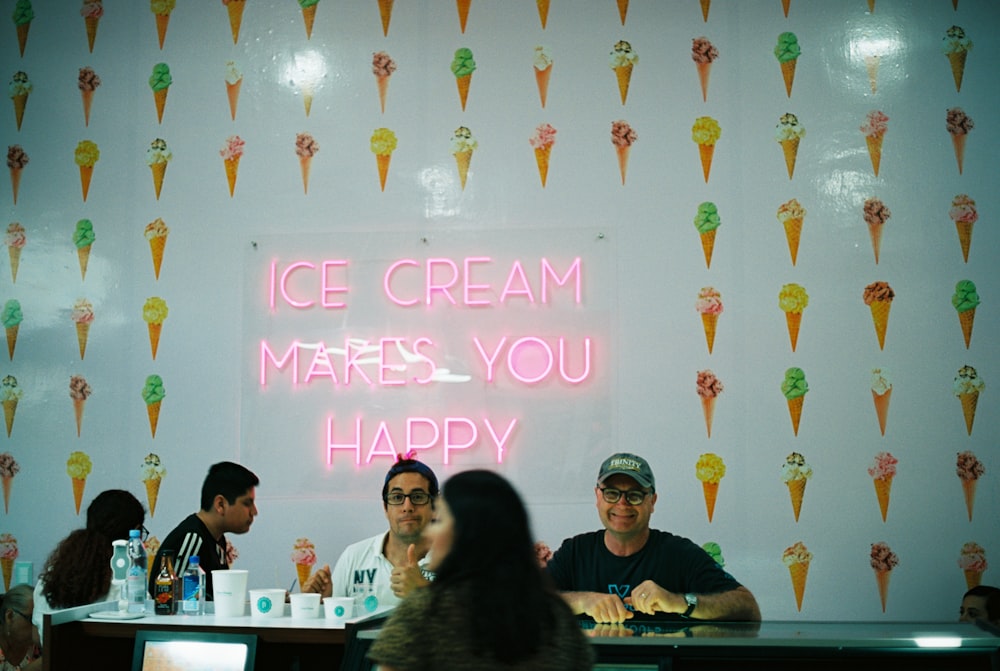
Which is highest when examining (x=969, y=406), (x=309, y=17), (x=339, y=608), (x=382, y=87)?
(x=309, y=17)

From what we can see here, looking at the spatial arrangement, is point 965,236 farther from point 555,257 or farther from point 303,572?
point 303,572

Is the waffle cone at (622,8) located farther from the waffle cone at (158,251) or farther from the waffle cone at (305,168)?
the waffle cone at (158,251)

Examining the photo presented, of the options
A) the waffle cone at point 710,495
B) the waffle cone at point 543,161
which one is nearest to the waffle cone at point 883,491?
the waffle cone at point 710,495

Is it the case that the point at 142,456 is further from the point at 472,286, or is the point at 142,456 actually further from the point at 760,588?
the point at 760,588

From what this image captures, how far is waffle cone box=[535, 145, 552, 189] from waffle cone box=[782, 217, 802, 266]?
1.14 metres

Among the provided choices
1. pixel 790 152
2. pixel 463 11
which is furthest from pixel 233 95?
pixel 790 152

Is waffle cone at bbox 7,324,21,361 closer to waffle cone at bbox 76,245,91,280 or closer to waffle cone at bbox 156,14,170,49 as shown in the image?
waffle cone at bbox 76,245,91,280

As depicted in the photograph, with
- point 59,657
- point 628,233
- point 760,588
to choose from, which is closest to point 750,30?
point 628,233

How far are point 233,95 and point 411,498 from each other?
7.77ft

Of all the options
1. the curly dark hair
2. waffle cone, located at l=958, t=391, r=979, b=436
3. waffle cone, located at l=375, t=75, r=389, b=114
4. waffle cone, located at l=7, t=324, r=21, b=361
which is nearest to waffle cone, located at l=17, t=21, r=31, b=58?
waffle cone, located at l=7, t=324, r=21, b=361

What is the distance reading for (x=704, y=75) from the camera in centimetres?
532

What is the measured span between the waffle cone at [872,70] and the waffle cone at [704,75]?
28.4 inches

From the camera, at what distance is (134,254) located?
18.5 ft

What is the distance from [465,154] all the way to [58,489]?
2.63m
